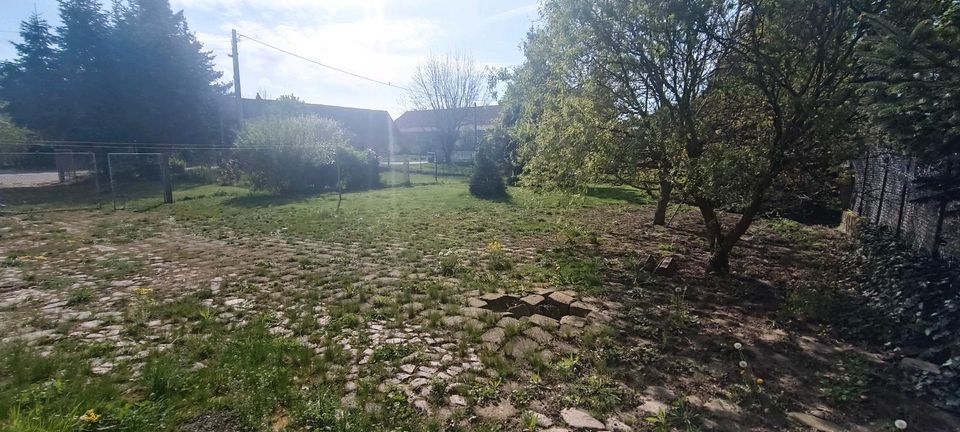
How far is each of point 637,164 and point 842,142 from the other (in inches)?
84.6

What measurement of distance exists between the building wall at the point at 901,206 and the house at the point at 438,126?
42.8ft

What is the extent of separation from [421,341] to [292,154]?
15.5 metres

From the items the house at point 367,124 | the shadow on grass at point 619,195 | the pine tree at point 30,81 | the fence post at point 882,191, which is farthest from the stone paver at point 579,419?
the house at point 367,124

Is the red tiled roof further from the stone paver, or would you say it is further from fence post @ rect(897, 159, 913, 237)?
the stone paver

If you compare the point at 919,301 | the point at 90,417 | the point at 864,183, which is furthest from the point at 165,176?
the point at 864,183

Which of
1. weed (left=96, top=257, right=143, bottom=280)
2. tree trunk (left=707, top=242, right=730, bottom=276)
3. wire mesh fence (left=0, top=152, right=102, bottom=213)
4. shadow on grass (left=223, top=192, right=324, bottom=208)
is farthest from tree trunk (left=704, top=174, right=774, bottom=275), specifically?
wire mesh fence (left=0, top=152, right=102, bottom=213)

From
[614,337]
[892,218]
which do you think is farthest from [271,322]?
[892,218]

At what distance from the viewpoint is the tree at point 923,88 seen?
2900 millimetres

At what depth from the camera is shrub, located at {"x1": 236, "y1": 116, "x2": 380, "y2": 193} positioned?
16703mm

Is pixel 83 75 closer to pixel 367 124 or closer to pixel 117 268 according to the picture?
pixel 117 268

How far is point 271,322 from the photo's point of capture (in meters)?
4.05

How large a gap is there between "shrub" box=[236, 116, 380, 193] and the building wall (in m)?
17.2

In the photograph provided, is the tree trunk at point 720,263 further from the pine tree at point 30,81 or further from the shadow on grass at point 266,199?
the pine tree at point 30,81

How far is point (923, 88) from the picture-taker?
3.07 meters
